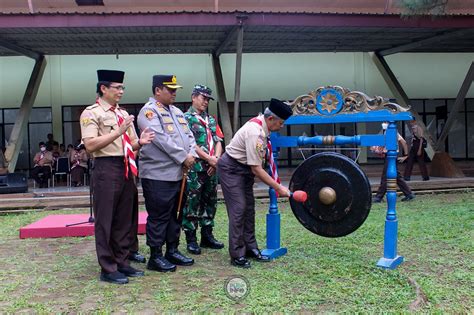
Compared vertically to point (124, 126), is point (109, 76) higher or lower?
higher

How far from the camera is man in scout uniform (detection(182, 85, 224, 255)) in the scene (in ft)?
17.1

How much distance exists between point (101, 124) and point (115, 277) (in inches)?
51.9

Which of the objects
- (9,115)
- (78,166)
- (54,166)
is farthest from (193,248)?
(9,115)

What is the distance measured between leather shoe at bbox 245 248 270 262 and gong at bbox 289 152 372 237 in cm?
54

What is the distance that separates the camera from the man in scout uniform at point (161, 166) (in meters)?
4.51

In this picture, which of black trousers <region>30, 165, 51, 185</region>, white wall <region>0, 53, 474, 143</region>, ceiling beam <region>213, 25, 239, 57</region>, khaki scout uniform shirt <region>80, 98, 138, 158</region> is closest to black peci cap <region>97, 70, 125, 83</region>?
khaki scout uniform shirt <region>80, 98, 138, 158</region>

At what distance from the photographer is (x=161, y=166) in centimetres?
454

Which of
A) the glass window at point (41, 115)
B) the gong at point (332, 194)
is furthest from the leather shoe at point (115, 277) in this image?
the glass window at point (41, 115)

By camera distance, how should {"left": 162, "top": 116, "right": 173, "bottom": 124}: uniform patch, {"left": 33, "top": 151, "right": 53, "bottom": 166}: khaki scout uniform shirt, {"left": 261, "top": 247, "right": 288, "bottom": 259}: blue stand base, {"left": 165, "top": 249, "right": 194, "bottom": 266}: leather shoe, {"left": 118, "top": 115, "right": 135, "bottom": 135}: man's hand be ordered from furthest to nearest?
{"left": 33, "top": 151, "right": 53, "bottom": 166}: khaki scout uniform shirt, {"left": 261, "top": 247, "right": 288, "bottom": 259}: blue stand base, {"left": 165, "top": 249, "right": 194, "bottom": 266}: leather shoe, {"left": 162, "top": 116, "right": 173, "bottom": 124}: uniform patch, {"left": 118, "top": 115, "right": 135, "bottom": 135}: man's hand

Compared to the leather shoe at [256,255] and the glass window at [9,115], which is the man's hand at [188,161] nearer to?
the leather shoe at [256,255]

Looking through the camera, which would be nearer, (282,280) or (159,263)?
(282,280)

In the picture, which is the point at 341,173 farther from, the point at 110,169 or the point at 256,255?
the point at 110,169

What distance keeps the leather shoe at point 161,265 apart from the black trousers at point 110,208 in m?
0.35

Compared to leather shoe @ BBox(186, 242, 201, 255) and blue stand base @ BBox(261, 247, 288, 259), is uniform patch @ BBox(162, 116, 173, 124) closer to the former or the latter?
leather shoe @ BBox(186, 242, 201, 255)
